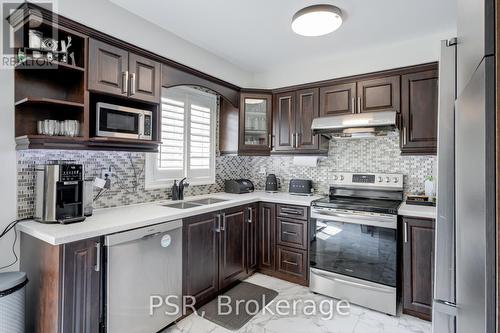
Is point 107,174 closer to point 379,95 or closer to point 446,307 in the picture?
point 446,307

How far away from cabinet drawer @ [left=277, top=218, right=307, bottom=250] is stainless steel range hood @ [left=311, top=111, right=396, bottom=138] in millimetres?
1060

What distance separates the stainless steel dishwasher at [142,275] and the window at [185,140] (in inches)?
33.0

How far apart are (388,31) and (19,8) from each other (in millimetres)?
2936

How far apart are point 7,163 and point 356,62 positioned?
3.30m

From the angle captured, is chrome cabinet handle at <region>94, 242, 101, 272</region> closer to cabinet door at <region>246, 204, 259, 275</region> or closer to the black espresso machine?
the black espresso machine

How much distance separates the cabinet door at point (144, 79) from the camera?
218 cm

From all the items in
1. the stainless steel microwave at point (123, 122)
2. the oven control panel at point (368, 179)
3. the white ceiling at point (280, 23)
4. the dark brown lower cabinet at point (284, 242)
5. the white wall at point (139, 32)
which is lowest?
the dark brown lower cabinet at point (284, 242)

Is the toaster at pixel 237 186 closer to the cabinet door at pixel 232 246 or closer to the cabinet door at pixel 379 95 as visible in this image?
the cabinet door at pixel 232 246

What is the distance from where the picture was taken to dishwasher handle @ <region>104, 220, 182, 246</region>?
5.60ft

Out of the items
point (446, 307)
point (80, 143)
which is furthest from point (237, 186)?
point (446, 307)

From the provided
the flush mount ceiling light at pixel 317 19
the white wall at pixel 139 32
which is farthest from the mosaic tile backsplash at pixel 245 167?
the flush mount ceiling light at pixel 317 19

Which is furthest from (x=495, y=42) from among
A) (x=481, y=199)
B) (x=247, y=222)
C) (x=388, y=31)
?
(x=247, y=222)

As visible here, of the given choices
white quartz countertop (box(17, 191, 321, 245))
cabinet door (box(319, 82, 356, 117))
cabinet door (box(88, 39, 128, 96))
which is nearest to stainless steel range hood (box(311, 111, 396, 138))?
cabinet door (box(319, 82, 356, 117))

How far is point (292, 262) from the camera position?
2.93 meters
